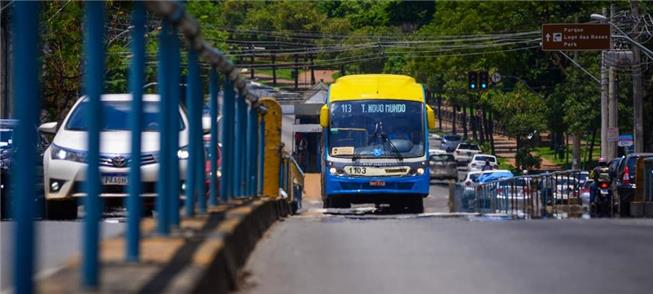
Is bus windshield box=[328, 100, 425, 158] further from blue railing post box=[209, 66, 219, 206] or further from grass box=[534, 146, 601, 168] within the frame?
grass box=[534, 146, 601, 168]

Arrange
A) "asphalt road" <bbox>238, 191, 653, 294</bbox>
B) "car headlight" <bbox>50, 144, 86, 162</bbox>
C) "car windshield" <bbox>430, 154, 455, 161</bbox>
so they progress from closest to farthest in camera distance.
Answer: "asphalt road" <bbox>238, 191, 653, 294</bbox>
"car headlight" <bbox>50, 144, 86, 162</bbox>
"car windshield" <bbox>430, 154, 455, 161</bbox>

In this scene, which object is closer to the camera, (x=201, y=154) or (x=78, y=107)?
(x=201, y=154)

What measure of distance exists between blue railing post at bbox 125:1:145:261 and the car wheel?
9.45 meters

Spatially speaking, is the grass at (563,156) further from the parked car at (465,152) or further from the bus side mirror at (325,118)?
the bus side mirror at (325,118)

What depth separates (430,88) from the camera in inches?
3457

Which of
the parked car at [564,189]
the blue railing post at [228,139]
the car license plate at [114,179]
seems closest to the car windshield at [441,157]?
the parked car at [564,189]

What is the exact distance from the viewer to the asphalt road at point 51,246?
8383mm

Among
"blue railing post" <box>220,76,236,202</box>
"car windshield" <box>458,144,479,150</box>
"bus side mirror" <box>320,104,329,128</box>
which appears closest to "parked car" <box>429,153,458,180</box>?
"car windshield" <box>458,144,479,150</box>

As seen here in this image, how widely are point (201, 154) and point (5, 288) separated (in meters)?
2.99

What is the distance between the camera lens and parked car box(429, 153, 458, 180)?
61188 millimetres

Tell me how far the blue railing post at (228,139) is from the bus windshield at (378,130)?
16064 mm

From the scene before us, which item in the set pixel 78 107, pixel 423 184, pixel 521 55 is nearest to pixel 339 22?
pixel 521 55

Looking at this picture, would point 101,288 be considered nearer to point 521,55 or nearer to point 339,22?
point 521,55

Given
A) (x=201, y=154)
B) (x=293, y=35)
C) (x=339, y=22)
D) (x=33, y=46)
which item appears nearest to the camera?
(x=33, y=46)
